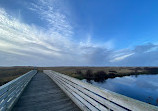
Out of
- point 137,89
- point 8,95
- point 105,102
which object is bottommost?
point 137,89

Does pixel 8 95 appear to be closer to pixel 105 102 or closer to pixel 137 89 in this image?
pixel 105 102

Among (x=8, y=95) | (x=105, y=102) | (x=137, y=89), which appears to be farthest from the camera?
(x=137, y=89)

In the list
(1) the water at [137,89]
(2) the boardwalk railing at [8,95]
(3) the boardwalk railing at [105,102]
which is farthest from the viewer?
(1) the water at [137,89]

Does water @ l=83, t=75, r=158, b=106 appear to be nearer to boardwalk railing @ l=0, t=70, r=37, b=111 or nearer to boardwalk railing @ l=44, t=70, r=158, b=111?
boardwalk railing @ l=44, t=70, r=158, b=111

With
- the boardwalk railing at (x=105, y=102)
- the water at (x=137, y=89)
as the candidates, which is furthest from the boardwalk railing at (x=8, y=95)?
the water at (x=137, y=89)

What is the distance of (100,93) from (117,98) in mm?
654

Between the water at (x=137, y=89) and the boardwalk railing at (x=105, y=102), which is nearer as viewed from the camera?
the boardwalk railing at (x=105, y=102)

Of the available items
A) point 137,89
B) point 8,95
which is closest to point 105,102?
point 8,95

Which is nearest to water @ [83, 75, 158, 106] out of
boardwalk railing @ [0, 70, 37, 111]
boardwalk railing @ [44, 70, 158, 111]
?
boardwalk railing @ [44, 70, 158, 111]

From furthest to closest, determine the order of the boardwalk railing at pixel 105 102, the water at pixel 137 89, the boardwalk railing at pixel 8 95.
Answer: the water at pixel 137 89 → the boardwalk railing at pixel 8 95 → the boardwalk railing at pixel 105 102

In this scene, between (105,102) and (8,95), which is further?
(8,95)

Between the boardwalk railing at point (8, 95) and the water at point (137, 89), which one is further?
the water at point (137, 89)

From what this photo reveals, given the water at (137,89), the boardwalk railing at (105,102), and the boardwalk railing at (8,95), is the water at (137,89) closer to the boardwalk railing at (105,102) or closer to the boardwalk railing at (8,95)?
the boardwalk railing at (105,102)

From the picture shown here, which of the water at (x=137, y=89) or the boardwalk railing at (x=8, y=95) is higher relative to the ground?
the boardwalk railing at (x=8, y=95)
